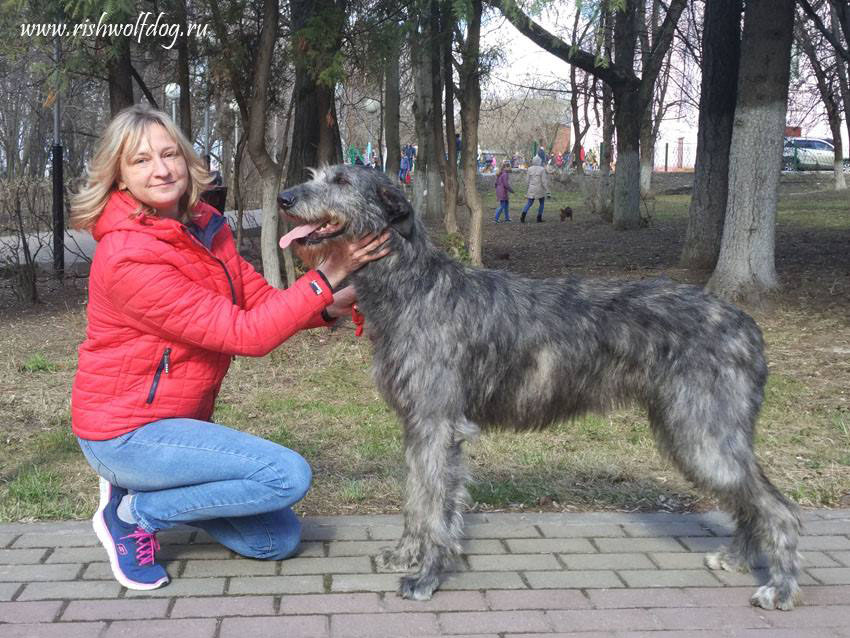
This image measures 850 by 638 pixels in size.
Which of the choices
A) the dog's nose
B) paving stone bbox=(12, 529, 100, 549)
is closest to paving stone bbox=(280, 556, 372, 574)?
paving stone bbox=(12, 529, 100, 549)

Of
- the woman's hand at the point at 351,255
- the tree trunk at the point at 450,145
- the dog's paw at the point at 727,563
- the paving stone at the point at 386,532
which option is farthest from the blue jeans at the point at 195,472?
the tree trunk at the point at 450,145

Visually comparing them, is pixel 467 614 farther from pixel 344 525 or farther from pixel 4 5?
pixel 4 5

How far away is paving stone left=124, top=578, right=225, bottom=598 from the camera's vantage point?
407cm

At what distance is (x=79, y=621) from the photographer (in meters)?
3.79

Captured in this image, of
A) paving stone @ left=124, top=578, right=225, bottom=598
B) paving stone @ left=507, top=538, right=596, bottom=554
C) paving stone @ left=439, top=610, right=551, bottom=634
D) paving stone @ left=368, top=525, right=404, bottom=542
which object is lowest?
paving stone @ left=507, top=538, right=596, bottom=554

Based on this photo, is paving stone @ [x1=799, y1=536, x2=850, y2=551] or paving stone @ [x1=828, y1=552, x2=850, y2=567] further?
paving stone @ [x1=799, y1=536, x2=850, y2=551]

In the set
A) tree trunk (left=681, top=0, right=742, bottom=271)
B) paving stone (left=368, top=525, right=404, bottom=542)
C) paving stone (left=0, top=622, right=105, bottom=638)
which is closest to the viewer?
paving stone (left=0, top=622, right=105, bottom=638)

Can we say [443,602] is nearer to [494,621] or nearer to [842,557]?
[494,621]

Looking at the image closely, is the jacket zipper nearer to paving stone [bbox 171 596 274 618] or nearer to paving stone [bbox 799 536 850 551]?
paving stone [bbox 171 596 274 618]

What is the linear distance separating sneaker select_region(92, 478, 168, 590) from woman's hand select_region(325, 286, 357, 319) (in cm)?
128

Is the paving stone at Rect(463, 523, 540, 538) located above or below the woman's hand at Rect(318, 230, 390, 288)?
below

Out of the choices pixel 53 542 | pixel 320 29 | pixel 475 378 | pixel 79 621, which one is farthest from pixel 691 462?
pixel 320 29

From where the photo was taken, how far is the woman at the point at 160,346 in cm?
401

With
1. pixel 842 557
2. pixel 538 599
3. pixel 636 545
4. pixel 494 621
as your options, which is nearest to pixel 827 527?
pixel 842 557
